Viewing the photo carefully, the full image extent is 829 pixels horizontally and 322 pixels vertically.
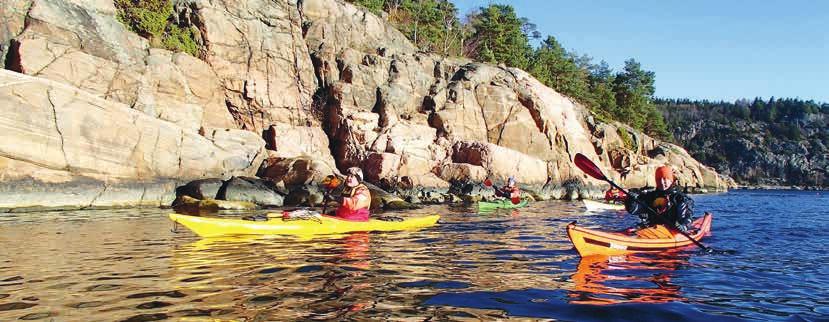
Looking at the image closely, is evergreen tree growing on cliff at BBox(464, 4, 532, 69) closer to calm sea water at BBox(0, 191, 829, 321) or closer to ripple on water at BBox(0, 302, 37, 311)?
calm sea water at BBox(0, 191, 829, 321)

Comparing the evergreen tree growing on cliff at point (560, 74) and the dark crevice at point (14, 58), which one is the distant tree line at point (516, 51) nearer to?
the evergreen tree growing on cliff at point (560, 74)

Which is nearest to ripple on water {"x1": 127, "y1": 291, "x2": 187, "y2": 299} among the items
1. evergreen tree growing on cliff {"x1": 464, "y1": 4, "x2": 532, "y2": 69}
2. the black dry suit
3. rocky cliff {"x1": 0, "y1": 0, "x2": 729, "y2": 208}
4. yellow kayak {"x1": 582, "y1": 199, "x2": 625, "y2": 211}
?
the black dry suit

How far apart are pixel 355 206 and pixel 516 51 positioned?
3918 centimetres

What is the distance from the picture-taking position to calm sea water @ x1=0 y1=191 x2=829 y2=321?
187 inches

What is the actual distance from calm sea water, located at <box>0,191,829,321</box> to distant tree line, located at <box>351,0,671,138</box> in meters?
31.7

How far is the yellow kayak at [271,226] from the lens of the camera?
33.2 feet

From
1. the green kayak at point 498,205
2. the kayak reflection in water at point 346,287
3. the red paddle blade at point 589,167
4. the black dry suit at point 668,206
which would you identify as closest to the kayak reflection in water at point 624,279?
the black dry suit at point 668,206

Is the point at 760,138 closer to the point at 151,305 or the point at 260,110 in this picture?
the point at 260,110

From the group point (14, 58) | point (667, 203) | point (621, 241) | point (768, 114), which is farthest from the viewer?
point (768, 114)

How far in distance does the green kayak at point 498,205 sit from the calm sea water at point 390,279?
8709 mm

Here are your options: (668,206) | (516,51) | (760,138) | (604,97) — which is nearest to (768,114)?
(760,138)

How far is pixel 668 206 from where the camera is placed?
921cm

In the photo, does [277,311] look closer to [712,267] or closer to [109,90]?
[712,267]

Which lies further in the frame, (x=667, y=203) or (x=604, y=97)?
(x=604, y=97)
